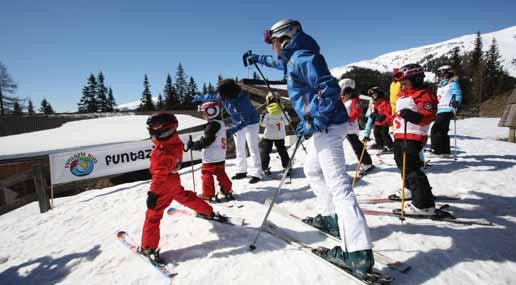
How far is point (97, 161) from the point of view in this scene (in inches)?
322

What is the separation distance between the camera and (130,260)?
10.7 ft

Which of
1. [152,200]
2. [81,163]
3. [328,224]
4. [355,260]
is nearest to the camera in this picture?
[355,260]

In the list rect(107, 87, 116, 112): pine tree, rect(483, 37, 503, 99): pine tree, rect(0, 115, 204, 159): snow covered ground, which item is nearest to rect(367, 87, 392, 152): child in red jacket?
rect(0, 115, 204, 159): snow covered ground

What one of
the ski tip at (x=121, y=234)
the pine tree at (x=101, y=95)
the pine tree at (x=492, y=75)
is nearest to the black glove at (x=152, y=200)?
the ski tip at (x=121, y=234)

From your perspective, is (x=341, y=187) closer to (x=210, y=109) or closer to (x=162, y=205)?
(x=162, y=205)

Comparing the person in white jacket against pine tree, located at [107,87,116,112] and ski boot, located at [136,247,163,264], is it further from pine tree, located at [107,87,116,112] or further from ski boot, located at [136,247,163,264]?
pine tree, located at [107,87,116,112]

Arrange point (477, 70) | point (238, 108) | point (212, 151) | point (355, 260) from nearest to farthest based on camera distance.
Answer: point (355, 260)
point (212, 151)
point (238, 108)
point (477, 70)

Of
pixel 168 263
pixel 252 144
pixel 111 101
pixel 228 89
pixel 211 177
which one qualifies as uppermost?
pixel 111 101

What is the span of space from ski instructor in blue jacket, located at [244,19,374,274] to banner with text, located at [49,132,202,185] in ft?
23.1

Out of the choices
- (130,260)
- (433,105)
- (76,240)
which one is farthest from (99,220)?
(433,105)

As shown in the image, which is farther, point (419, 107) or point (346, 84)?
point (346, 84)

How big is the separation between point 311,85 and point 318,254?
1.89 meters

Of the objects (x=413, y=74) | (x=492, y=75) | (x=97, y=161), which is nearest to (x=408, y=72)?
(x=413, y=74)

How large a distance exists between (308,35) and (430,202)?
9.77 feet
